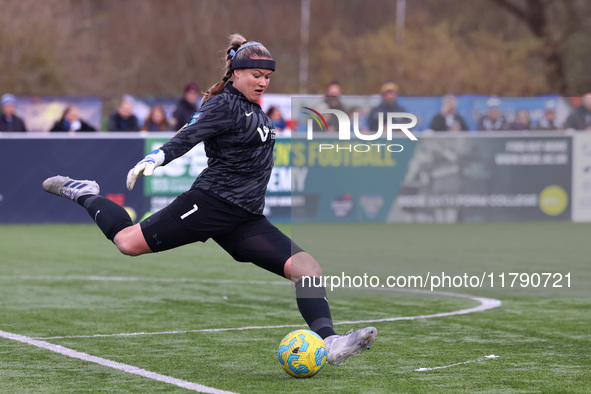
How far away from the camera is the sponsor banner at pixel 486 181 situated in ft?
65.0

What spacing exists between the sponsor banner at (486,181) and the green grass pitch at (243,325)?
426cm

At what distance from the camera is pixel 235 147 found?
6.83 metres

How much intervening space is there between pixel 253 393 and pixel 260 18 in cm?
4267

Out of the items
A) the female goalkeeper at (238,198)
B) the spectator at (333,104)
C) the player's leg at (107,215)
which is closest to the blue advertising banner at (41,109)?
the spectator at (333,104)

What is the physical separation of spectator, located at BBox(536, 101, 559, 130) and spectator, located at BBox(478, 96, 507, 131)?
689 mm

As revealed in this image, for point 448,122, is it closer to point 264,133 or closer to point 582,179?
point 582,179

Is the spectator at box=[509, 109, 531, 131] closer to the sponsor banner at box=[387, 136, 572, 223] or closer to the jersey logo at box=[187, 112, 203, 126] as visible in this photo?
the sponsor banner at box=[387, 136, 572, 223]

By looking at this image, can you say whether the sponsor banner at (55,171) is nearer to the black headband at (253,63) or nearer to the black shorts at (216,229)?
the black shorts at (216,229)

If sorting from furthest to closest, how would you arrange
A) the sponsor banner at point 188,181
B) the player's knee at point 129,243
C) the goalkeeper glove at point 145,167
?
the sponsor banner at point 188,181 < the player's knee at point 129,243 < the goalkeeper glove at point 145,167

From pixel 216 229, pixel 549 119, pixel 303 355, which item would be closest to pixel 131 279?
pixel 216 229

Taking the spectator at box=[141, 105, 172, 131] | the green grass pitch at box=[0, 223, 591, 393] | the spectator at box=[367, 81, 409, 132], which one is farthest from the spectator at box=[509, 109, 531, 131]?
the spectator at box=[141, 105, 172, 131]

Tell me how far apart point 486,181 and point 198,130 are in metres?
14.0

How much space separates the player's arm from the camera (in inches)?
255

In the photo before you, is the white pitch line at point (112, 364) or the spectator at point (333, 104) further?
the spectator at point (333, 104)
